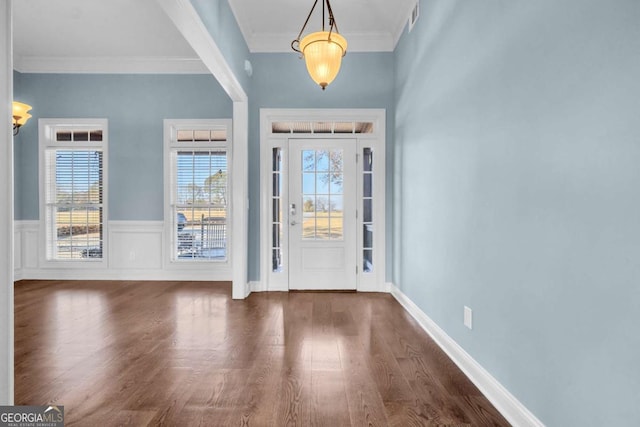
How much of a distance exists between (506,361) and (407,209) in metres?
2.21

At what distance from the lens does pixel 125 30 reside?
4.26 meters

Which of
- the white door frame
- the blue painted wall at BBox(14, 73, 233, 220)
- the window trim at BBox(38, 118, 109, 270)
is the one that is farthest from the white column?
the window trim at BBox(38, 118, 109, 270)

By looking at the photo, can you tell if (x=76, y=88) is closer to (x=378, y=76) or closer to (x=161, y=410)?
(x=378, y=76)

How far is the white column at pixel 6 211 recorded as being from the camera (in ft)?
3.55

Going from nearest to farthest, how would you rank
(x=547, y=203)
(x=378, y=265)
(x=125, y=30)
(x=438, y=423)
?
(x=547, y=203), (x=438, y=423), (x=125, y=30), (x=378, y=265)

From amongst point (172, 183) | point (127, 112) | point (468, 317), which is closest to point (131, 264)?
point (172, 183)

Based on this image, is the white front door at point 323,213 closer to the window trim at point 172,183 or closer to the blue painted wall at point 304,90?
the blue painted wall at point 304,90

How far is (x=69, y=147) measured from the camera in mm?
5211

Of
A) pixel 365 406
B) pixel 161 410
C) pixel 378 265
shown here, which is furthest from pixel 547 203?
pixel 378 265

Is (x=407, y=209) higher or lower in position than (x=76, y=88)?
lower

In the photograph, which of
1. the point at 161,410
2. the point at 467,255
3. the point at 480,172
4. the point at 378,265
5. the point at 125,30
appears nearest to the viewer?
the point at 161,410

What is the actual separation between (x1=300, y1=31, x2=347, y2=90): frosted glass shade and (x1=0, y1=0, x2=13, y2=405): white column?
80.2 inches

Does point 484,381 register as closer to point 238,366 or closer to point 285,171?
point 238,366

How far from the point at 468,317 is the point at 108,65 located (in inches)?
225
